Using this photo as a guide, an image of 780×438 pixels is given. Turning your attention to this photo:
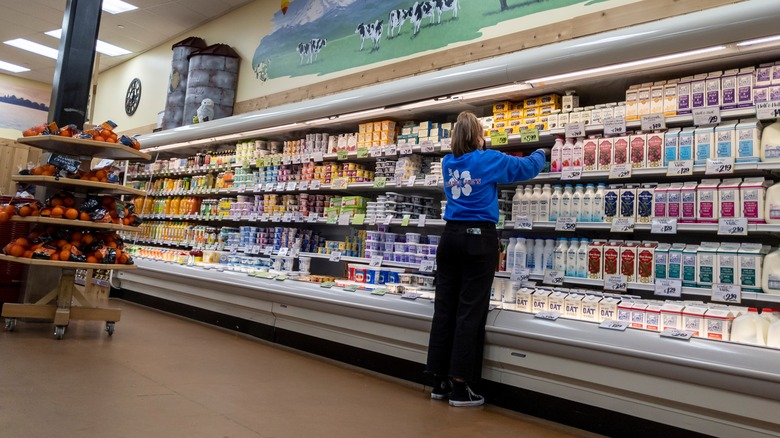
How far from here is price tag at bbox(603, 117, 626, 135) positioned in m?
3.31

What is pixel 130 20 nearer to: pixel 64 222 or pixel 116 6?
pixel 116 6

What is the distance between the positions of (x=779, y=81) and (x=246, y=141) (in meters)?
5.26

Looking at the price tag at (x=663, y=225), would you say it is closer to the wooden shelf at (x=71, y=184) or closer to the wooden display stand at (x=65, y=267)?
the wooden display stand at (x=65, y=267)

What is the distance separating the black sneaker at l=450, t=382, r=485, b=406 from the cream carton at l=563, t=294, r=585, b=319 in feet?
2.43

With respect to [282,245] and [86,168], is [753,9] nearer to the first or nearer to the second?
[282,245]

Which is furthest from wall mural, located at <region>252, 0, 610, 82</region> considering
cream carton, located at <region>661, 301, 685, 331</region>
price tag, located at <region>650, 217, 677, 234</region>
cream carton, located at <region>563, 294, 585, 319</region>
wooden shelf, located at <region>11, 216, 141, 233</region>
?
wooden shelf, located at <region>11, 216, 141, 233</region>

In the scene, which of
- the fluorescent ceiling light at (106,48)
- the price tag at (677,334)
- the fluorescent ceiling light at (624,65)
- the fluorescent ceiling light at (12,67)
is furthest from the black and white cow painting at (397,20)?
the fluorescent ceiling light at (12,67)

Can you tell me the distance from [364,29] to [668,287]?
14.7ft

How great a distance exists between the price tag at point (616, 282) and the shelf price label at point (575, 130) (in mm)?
913

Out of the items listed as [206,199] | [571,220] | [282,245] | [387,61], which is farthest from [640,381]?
[206,199]

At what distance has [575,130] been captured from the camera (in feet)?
11.5

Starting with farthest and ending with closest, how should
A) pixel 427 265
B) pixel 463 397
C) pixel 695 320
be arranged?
pixel 427 265 → pixel 463 397 → pixel 695 320

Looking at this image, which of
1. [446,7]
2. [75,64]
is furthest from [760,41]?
[75,64]

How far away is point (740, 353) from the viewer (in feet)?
8.03
